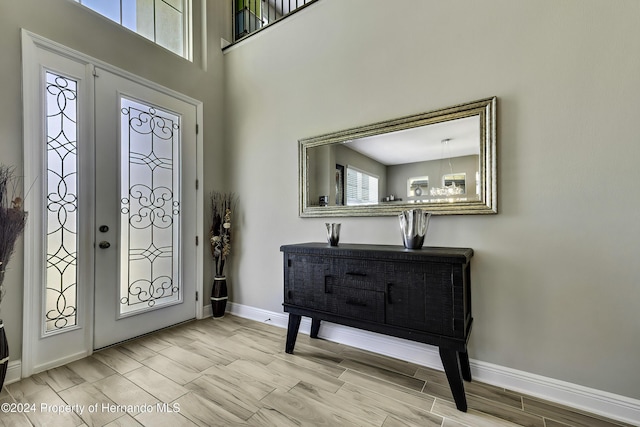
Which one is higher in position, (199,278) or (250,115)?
(250,115)

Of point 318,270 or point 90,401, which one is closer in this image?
point 90,401

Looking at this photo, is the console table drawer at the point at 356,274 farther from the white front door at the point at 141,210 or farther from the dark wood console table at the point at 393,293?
the white front door at the point at 141,210

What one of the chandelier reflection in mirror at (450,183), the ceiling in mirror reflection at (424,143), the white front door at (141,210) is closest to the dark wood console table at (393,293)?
the chandelier reflection in mirror at (450,183)

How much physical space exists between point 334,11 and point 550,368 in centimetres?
314

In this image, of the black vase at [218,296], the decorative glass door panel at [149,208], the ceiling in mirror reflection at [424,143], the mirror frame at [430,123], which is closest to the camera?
the mirror frame at [430,123]

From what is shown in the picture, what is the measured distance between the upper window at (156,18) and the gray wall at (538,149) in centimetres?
181

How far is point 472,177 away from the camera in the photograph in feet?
6.08

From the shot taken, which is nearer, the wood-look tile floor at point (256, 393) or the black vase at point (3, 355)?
the wood-look tile floor at point (256, 393)

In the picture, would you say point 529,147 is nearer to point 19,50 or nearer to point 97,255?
point 97,255

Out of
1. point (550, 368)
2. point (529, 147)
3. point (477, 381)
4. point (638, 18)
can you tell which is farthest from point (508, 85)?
point (477, 381)

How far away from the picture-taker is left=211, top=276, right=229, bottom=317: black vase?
298 centimetres

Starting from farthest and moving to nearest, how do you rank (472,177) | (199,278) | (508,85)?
(199,278), (472,177), (508,85)

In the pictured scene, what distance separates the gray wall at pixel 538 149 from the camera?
4.82 ft

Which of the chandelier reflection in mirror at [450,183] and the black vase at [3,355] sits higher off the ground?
the chandelier reflection in mirror at [450,183]
